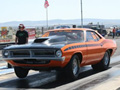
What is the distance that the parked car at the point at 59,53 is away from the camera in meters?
7.88

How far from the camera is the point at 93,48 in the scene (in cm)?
955

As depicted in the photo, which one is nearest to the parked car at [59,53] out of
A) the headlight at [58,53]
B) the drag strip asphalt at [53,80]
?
the headlight at [58,53]

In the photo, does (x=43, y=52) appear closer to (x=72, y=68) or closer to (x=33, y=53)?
(x=33, y=53)

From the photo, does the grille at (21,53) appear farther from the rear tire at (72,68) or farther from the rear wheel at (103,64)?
the rear wheel at (103,64)

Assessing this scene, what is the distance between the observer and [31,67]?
319 inches

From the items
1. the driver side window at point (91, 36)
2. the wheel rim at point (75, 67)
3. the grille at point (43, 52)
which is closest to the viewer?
the grille at point (43, 52)

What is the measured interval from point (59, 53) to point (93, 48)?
2.05m

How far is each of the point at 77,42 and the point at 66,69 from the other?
3.56 ft

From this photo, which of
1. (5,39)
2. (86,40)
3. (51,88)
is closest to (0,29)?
(5,39)

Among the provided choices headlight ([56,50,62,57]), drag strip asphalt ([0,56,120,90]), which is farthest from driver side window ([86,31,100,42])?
headlight ([56,50,62,57])

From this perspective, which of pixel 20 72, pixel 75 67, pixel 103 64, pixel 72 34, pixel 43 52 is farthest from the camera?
pixel 103 64

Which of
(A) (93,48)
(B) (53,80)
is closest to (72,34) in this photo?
(A) (93,48)

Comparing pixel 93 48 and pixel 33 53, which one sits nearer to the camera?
pixel 33 53

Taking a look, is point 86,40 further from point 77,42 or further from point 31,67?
point 31,67
